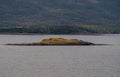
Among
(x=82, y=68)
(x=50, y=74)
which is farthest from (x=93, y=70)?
(x=50, y=74)

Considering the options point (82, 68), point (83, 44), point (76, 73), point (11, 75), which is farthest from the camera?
point (83, 44)

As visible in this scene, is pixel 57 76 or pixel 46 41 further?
pixel 46 41

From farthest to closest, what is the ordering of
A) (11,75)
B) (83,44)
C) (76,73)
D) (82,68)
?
(83,44), (82,68), (76,73), (11,75)

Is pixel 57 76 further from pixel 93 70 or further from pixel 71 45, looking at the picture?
pixel 71 45

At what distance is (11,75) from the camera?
6038 centimetres

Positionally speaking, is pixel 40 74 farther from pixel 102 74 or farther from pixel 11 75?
pixel 102 74

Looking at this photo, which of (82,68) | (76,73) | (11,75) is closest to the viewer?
(11,75)

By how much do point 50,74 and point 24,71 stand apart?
17.7 feet

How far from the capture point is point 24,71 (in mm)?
66438

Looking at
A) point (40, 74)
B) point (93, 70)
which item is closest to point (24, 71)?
point (40, 74)

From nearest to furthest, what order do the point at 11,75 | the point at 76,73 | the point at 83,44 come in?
the point at 11,75 → the point at 76,73 → the point at 83,44

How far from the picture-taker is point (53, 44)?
15725 cm

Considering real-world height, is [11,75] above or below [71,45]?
above

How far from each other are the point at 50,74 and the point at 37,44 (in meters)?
93.5
